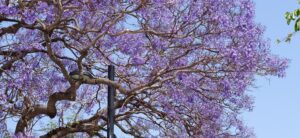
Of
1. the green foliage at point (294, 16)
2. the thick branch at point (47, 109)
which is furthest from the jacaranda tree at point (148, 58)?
the green foliage at point (294, 16)

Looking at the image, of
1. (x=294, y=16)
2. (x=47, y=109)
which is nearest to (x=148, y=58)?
Result: (x=47, y=109)

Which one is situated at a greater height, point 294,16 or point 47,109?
point 47,109

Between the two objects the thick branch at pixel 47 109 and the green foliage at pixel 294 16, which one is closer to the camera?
the green foliage at pixel 294 16

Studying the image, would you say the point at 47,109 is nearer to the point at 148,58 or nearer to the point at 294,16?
the point at 148,58

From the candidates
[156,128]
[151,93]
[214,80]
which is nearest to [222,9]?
[214,80]

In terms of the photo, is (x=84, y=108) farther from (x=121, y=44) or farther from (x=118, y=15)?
(x=118, y=15)

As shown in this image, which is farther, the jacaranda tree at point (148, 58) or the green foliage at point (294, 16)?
the jacaranda tree at point (148, 58)

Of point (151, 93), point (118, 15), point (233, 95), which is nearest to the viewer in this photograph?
point (118, 15)

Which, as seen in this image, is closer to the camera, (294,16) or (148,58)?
(294,16)

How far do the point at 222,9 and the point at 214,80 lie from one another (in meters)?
1.71

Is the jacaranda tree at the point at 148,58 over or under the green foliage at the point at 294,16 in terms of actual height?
over

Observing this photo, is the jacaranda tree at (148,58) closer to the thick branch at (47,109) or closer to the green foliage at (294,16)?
the thick branch at (47,109)

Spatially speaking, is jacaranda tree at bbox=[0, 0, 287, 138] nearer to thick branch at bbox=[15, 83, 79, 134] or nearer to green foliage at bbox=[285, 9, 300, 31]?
thick branch at bbox=[15, 83, 79, 134]

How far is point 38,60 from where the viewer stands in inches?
543
